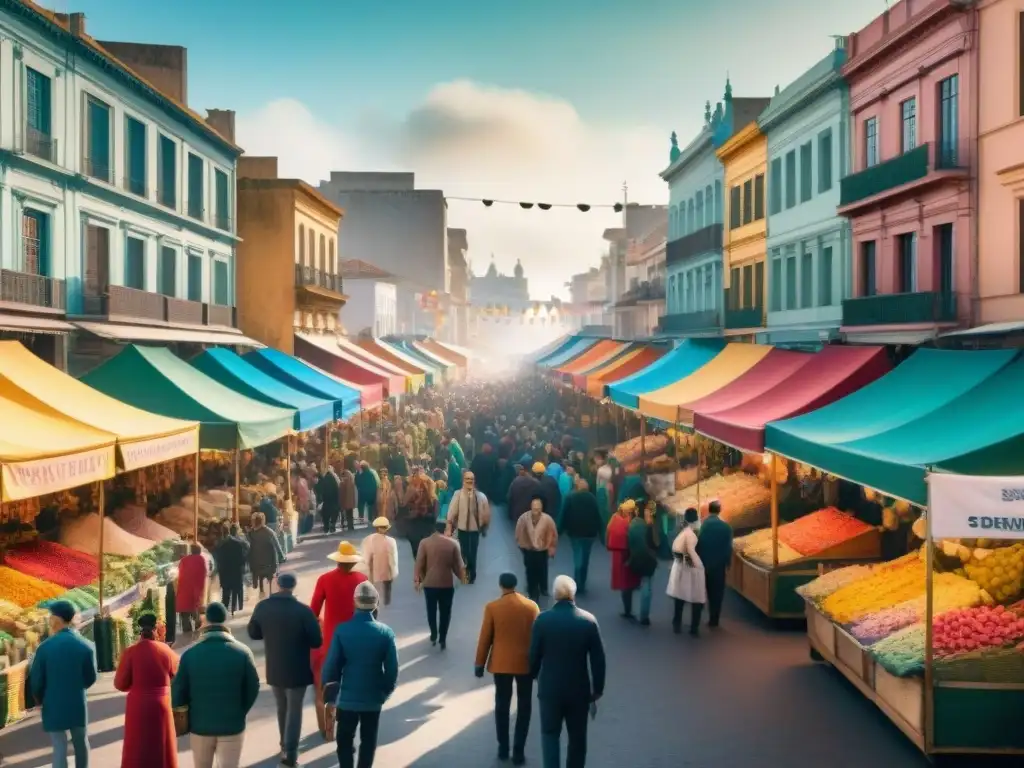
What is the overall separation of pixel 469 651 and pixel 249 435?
497cm

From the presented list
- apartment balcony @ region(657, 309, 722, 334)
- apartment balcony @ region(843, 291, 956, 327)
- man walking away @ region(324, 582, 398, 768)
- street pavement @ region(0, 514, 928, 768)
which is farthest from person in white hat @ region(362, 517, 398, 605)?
apartment balcony @ region(657, 309, 722, 334)

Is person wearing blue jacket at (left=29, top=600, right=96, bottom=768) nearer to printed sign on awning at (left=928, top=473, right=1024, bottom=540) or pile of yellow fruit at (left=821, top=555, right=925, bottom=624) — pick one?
printed sign on awning at (left=928, top=473, right=1024, bottom=540)

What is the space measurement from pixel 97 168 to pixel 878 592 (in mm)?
18526

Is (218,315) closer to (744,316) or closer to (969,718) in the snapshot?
(744,316)

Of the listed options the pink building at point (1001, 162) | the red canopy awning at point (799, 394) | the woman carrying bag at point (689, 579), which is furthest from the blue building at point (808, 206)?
the woman carrying bag at point (689, 579)

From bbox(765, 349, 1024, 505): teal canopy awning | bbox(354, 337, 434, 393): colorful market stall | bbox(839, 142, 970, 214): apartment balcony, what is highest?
bbox(839, 142, 970, 214): apartment balcony

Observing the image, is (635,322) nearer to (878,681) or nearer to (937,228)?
(937,228)

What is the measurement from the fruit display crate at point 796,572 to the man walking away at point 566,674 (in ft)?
20.1

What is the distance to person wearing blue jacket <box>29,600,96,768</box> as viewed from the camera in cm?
814

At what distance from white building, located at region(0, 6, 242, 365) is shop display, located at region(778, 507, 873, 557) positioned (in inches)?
514

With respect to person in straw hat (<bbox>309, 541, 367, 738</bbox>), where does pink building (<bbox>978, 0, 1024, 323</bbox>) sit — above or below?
above

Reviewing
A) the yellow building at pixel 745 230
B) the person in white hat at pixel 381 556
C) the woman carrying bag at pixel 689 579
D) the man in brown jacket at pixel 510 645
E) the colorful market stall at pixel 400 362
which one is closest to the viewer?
the man in brown jacket at pixel 510 645

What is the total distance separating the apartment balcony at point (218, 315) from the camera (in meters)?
29.3

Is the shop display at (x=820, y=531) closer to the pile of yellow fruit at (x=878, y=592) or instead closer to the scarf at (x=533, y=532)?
the pile of yellow fruit at (x=878, y=592)
